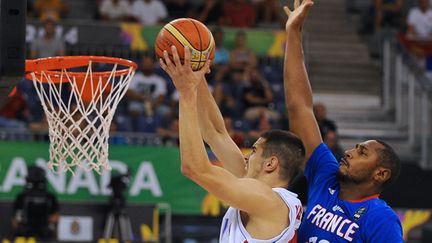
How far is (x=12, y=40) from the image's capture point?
523 centimetres

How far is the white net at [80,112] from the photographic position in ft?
21.7

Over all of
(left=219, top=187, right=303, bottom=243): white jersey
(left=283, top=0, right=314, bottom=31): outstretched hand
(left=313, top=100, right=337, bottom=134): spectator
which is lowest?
(left=313, top=100, right=337, bottom=134): spectator

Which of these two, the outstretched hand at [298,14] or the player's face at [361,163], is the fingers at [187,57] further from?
the player's face at [361,163]

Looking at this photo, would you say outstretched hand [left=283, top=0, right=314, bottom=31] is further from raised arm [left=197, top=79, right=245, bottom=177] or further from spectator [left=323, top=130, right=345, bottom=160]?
spectator [left=323, top=130, right=345, bottom=160]

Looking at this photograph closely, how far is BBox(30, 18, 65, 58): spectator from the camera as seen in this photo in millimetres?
14477

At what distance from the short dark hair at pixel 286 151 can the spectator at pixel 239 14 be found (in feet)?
36.6

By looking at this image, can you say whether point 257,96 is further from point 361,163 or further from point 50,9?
point 361,163

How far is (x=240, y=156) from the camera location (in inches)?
239

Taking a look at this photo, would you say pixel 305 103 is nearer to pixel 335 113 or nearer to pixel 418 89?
pixel 418 89

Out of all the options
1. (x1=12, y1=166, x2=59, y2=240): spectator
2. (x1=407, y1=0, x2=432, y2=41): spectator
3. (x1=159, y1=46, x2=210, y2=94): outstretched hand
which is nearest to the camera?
(x1=159, y1=46, x2=210, y2=94): outstretched hand

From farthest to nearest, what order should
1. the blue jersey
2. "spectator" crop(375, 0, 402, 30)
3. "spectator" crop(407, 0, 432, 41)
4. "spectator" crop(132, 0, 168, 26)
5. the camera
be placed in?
"spectator" crop(375, 0, 402, 30) < "spectator" crop(407, 0, 432, 41) < "spectator" crop(132, 0, 168, 26) < the camera < the blue jersey

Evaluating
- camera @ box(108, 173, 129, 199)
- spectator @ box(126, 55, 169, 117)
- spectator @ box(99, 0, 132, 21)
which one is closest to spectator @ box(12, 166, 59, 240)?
camera @ box(108, 173, 129, 199)

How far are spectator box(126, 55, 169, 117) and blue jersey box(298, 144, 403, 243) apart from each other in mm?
8011

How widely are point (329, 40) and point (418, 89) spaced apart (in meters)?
3.76
